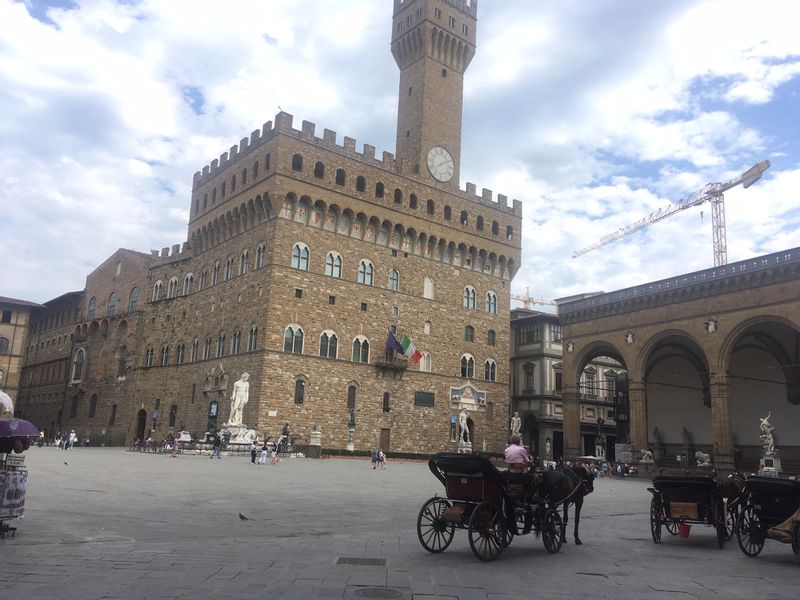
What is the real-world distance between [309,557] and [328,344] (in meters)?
32.5

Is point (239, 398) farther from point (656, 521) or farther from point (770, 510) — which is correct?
point (770, 510)

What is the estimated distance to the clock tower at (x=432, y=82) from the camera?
153 ft

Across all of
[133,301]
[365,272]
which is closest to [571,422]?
[365,272]

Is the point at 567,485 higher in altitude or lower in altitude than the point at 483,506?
higher

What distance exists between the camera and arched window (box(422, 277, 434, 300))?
45.4 m

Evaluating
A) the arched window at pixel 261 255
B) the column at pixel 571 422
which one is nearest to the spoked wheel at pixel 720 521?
the column at pixel 571 422

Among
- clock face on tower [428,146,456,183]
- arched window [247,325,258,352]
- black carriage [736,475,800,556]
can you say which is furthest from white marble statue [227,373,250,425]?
black carriage [736,475,800,556]

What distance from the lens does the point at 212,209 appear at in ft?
151

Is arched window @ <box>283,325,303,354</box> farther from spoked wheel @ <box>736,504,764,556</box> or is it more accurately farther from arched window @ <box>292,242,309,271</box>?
spoked wheel @ <box>736,504,764,556</box>

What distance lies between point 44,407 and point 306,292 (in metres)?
37.7

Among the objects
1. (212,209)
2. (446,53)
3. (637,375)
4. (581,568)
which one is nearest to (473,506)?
(581,568)

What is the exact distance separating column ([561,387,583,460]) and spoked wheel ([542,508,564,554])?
99.1 feet

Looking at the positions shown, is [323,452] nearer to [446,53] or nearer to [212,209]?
[212,209]

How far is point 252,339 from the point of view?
3897 cm
